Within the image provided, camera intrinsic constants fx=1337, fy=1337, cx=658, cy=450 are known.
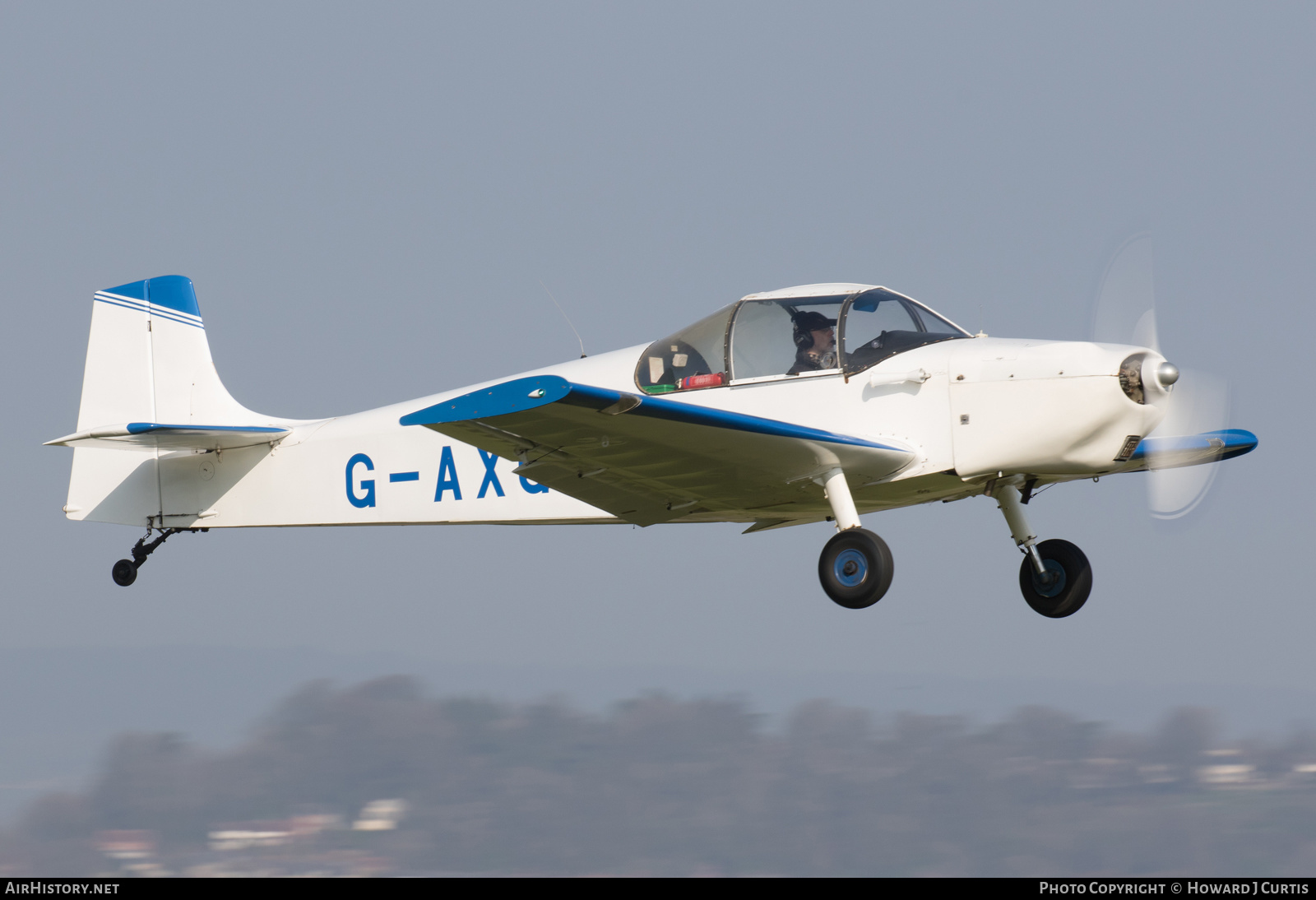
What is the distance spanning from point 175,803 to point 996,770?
28.6m

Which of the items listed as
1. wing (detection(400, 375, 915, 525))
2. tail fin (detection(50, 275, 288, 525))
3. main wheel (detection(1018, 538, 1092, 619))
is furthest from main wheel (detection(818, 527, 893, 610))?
tail fin (detection(50, 275, 288, 525))

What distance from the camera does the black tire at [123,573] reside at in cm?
1195

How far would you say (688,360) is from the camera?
9523 millimetres

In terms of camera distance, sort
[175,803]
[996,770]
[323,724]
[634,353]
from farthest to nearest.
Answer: [996,770]
[323,724]
[175,803]
[634,353]

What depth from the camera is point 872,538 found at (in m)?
8.45

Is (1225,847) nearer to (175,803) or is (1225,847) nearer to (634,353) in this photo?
(175,803)

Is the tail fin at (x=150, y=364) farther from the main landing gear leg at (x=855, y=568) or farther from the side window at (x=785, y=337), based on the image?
the main landing gear leg at (x=855, y=568)

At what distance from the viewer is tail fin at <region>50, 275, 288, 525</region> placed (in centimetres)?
1226

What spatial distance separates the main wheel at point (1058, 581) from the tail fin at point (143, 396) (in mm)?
6603

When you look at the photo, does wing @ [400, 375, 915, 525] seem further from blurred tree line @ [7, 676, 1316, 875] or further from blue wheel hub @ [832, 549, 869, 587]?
blurred tree line @ [7, 676, 1316, 875]

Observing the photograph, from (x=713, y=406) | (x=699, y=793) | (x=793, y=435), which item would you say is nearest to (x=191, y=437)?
(x=713, y=406)

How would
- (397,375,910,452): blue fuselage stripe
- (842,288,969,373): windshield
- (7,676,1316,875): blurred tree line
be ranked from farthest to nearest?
(7,676,1316,875): blurred tree line < (842,288,969,373): windshield < (397,375,910,452): blue fuselage stripe

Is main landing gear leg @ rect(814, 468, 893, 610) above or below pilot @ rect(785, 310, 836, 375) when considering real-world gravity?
below

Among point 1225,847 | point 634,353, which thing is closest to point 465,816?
point 1225,847
